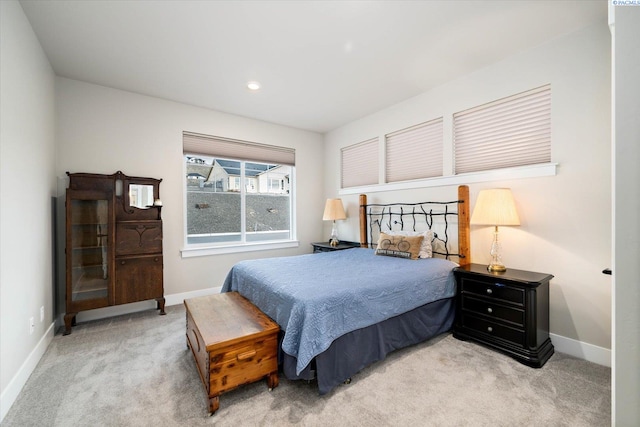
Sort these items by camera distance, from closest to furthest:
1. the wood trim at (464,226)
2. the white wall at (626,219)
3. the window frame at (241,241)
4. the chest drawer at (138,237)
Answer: the white wall at (626,219)
the wood trim at (464,226)
the chest drawer at (138,237)
the window frame at (241,241)

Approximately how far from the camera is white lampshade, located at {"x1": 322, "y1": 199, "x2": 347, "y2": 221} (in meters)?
4.36

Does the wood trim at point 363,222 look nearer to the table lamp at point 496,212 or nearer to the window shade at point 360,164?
the window shade at point 360,164

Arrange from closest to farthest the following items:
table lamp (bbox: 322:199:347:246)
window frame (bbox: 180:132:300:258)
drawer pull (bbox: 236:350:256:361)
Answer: drawer pull (bbox: 236:350:256:361) → window frame (bbox: 180:132:300:258) → table lamp (bbox: 322:199:347:246)

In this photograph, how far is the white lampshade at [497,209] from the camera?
94.7 inches

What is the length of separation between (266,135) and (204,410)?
3670mm

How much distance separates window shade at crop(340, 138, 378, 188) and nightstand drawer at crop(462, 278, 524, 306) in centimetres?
203

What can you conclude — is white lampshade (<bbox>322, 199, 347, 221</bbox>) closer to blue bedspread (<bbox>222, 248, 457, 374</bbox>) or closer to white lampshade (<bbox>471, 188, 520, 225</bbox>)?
blue bedspread (<bbox>222, 248, 457, 374</bbox>)

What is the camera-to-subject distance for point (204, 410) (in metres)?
1.67

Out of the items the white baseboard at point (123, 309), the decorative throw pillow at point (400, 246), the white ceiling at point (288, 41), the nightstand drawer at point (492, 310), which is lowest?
the white baseboard at point (123, 309)

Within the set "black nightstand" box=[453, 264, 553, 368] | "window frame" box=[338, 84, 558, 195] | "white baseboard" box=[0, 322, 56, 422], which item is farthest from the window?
"black nightstand" box=[453, 264, 553, 368]

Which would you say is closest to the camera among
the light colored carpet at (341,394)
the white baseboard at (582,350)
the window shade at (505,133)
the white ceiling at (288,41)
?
the light colored carpet at (341,394)

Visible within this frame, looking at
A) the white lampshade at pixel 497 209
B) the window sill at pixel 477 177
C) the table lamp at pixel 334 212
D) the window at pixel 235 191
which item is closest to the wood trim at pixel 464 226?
the window sill at pixel 477 177

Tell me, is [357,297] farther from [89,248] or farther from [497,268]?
[89,248]

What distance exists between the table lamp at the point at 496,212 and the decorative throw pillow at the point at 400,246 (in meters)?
0.66
